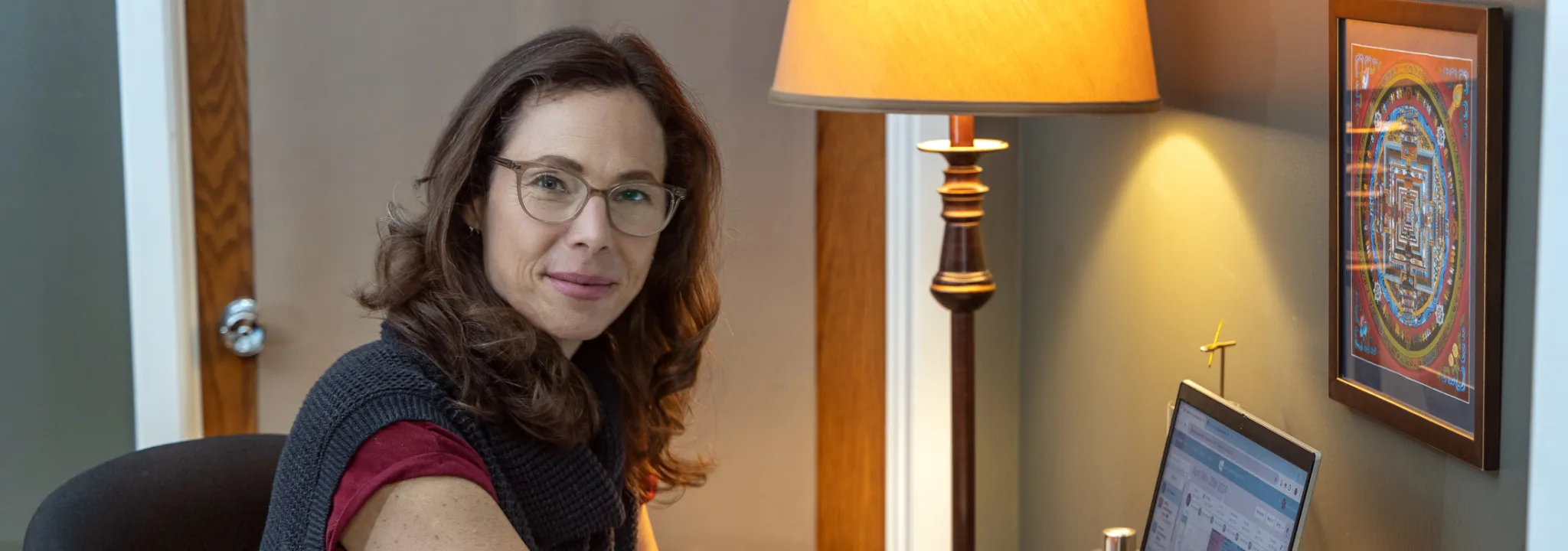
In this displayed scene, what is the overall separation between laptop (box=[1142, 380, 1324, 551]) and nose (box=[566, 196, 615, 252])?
0.60 meters

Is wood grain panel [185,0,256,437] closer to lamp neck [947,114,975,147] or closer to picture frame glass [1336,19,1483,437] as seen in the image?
lamp neck [947,114,975,147]

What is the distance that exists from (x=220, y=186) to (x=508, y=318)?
3.41 feet

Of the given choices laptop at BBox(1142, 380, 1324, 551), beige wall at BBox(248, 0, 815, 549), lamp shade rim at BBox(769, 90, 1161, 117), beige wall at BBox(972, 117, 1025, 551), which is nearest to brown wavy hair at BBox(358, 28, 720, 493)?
lamp shade rim at BBox(769, 90, 1161, 117)

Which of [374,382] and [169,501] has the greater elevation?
[374,382]

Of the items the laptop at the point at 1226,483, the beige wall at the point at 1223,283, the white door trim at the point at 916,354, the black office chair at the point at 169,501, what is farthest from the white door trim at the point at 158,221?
the laptop at the point at 1226,483

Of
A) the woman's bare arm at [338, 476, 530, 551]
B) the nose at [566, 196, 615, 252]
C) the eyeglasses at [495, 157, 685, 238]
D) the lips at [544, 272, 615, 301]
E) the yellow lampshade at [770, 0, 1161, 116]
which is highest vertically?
the yellow lampshade at [770, 0, 1161, 116]

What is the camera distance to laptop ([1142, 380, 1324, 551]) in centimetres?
115

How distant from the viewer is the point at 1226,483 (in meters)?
1.27

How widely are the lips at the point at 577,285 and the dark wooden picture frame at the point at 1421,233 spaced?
0.68 metres

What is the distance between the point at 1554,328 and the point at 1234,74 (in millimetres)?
644

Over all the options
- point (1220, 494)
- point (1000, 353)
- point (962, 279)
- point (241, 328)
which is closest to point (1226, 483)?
point (1220, 494)

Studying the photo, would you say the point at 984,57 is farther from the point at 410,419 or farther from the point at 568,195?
the point at 410,419

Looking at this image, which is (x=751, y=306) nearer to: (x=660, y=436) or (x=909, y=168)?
(x=909, y=168)

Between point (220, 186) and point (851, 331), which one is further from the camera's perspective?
point (851, 331)
